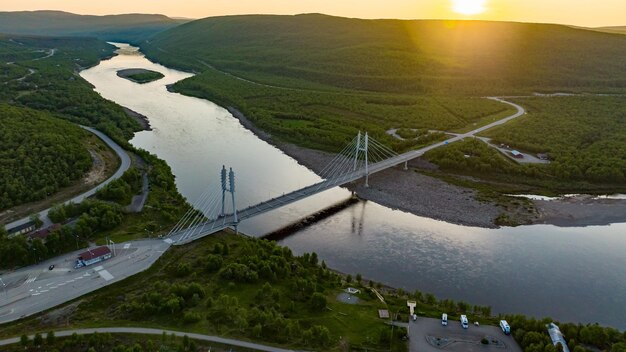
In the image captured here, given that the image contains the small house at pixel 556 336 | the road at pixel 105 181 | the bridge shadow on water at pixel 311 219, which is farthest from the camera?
the bridge shadow on water at pixel 311 219

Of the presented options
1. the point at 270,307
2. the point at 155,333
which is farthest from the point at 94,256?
the point at 270,307

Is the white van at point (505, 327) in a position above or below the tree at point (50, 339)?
above

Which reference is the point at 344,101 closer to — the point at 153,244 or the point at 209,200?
the point at 209,200

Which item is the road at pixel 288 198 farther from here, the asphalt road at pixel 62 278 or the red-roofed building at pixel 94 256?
the red-roofed building at pixel 94 256

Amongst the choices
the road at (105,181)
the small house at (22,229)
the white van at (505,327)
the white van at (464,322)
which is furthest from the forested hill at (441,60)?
the small house at (22,229)

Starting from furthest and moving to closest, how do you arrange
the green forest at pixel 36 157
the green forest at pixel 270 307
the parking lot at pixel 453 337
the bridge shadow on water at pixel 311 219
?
the green forest at pixel 36 157, the bridge shadow on water at pixel 311 219, the green forest at pixel 270 307, the parking lot at pixel 453 337

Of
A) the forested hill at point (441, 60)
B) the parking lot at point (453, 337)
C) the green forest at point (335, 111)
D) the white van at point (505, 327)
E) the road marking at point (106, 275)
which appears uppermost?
the forested hill at point (441, 60)

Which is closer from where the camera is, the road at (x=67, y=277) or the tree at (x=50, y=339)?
the tree at (x=50, y=339)
